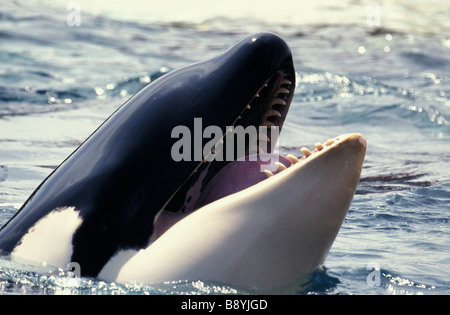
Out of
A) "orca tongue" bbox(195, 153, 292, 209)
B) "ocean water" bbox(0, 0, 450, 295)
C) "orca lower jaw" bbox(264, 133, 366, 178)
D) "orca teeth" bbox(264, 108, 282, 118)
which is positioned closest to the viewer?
"orca lower jaw" bbox(264, 133, 366, 178)

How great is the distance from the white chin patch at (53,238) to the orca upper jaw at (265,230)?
282 millimetres

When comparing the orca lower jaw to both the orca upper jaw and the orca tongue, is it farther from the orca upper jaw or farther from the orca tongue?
the orca tongue

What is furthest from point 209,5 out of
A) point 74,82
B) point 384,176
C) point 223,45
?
point 384,176

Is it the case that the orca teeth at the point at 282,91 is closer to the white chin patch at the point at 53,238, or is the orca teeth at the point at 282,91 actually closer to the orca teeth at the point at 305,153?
the orca teeth at the point at 305,153

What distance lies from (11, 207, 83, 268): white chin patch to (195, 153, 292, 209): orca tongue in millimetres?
633

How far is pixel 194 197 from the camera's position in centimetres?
453

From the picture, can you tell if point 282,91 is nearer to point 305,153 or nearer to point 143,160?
point 305,153

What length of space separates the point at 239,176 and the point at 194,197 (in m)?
0.24

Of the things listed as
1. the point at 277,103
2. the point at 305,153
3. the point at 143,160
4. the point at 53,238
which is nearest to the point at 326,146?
the point at 305,153

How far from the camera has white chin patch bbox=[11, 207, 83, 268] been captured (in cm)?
434

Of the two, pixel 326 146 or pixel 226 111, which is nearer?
pixel 326 146

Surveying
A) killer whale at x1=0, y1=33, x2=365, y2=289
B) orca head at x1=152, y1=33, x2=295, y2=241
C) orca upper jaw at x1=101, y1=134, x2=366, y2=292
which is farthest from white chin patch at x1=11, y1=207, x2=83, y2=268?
orca head at x1=152, y1=33, x2=295, y2=241

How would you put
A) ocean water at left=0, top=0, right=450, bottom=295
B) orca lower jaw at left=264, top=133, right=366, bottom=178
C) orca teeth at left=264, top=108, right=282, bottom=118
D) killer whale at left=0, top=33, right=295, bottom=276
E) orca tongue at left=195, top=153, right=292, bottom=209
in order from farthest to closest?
1. ocean water at left=0, top=0, right=450, bottom=295
2. orca teeth at left=264, top=108, right=282, bottom=118
3. orca tongue at left=195, top=153, right=292, bottom=209
4. killer whale at left=0, top=33, right=295, bottom=276
5. orca lower jaw at left=264, top=133, right=366, bottom=178

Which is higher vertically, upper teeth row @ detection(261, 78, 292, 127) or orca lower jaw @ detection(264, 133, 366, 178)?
upper teeth row @ detection(261, 78, 292, 127)
